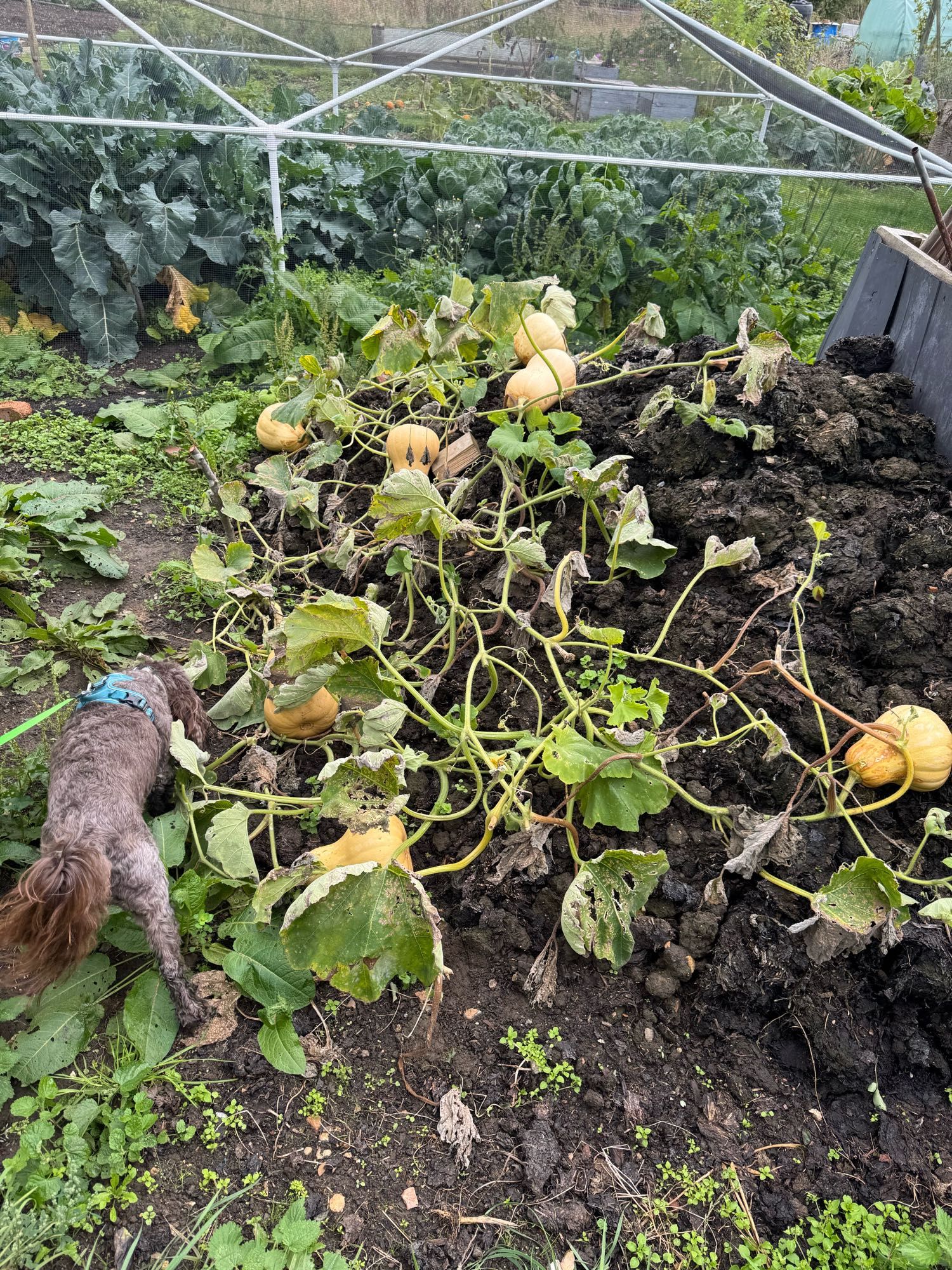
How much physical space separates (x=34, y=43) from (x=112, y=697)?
7.14 metres

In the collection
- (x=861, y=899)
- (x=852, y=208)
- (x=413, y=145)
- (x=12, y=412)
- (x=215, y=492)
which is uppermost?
(x=413, y=145)

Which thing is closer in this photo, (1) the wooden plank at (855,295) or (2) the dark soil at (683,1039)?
(2) the dark soil at (683,1039)

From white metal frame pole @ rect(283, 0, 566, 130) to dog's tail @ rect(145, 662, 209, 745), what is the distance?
365 cm

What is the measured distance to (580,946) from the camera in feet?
6.35

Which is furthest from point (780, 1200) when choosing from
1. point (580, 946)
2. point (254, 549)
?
point (254, 549)

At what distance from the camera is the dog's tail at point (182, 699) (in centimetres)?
258

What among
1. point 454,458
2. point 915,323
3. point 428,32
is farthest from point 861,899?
point 428,32

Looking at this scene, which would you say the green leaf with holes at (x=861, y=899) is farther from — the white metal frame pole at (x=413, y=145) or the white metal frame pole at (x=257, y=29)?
the white metal frame pole at (x=257, y=29)

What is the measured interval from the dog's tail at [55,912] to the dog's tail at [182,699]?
0.74 m

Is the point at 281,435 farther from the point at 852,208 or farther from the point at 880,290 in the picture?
the point at 852,208

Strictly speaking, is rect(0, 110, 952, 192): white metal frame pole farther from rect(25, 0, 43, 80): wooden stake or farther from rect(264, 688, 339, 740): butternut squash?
rect(264, 688, 339, 740): butternut squash

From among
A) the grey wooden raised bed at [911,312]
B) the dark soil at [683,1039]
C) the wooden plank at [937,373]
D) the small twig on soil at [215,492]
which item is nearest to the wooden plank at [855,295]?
the grey wooden raised bed at [911,312]

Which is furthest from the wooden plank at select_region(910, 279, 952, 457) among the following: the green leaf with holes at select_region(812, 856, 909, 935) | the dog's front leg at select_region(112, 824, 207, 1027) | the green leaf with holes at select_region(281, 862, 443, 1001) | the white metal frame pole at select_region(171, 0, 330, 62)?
the white metal frame pole at select_region(171, 0, 330, 62)

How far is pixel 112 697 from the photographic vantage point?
228 cm
